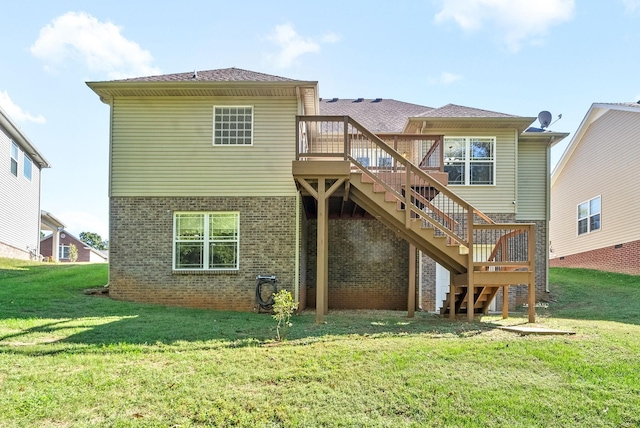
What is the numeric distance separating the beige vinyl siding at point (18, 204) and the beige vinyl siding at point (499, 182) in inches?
646

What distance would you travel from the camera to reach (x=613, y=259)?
Result: 1850 cm

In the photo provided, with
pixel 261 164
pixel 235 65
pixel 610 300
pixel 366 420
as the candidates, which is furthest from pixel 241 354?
pixel 610 300

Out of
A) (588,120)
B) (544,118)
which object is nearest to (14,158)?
(544,118)

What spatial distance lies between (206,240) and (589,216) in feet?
51.3

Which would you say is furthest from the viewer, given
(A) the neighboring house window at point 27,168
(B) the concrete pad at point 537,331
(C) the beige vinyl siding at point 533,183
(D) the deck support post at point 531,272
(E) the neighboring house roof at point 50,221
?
(E) the neighboring house roof at point 50,221

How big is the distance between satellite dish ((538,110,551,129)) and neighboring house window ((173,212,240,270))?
34.2 feet

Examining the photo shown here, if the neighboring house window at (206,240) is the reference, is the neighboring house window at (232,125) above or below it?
above

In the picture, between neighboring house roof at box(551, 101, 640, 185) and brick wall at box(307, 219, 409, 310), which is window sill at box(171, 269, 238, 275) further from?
neighboring house roof at box(551, 101, 640, 185)

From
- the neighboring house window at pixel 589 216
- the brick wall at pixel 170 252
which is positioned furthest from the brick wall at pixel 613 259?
the brick wall at pixel 170 252

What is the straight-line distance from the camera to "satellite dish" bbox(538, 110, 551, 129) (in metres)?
16.3

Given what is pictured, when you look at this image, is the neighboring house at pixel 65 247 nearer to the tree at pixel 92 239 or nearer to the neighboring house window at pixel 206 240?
the neighboring house window at pixel 206 240

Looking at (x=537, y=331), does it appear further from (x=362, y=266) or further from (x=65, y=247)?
(x=65, y=247)

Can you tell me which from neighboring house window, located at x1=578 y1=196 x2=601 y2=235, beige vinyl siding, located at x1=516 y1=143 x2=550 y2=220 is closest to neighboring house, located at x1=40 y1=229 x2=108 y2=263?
neighboring house window, located at x1=578 y1=196 x2=601 y2=235

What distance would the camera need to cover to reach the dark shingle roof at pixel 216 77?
39.8ft
